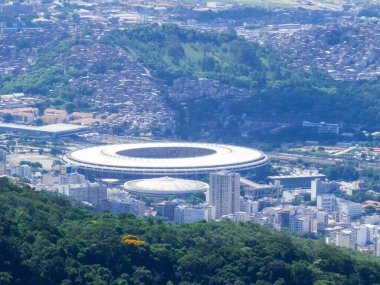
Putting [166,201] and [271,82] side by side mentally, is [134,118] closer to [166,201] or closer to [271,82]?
[271,82]

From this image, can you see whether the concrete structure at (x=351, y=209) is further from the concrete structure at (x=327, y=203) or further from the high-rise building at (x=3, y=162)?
the high-rise building at (x=3, y=162)

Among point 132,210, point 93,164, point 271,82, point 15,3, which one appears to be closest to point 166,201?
point 132,210

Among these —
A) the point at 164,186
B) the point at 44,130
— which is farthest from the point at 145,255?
the point at 44,130

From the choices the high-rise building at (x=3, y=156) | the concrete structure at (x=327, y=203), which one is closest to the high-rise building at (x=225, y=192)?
the concrete structure at (x=327, y=203)

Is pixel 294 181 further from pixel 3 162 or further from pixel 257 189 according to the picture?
pixel 3 162

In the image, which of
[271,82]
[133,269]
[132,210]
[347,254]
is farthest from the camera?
[271,82]

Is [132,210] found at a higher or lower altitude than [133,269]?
lower

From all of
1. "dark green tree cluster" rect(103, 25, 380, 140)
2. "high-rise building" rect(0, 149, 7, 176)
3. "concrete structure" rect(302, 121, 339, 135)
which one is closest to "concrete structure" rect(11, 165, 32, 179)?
"high-rise building" rect(0, 149, 7, 176)
